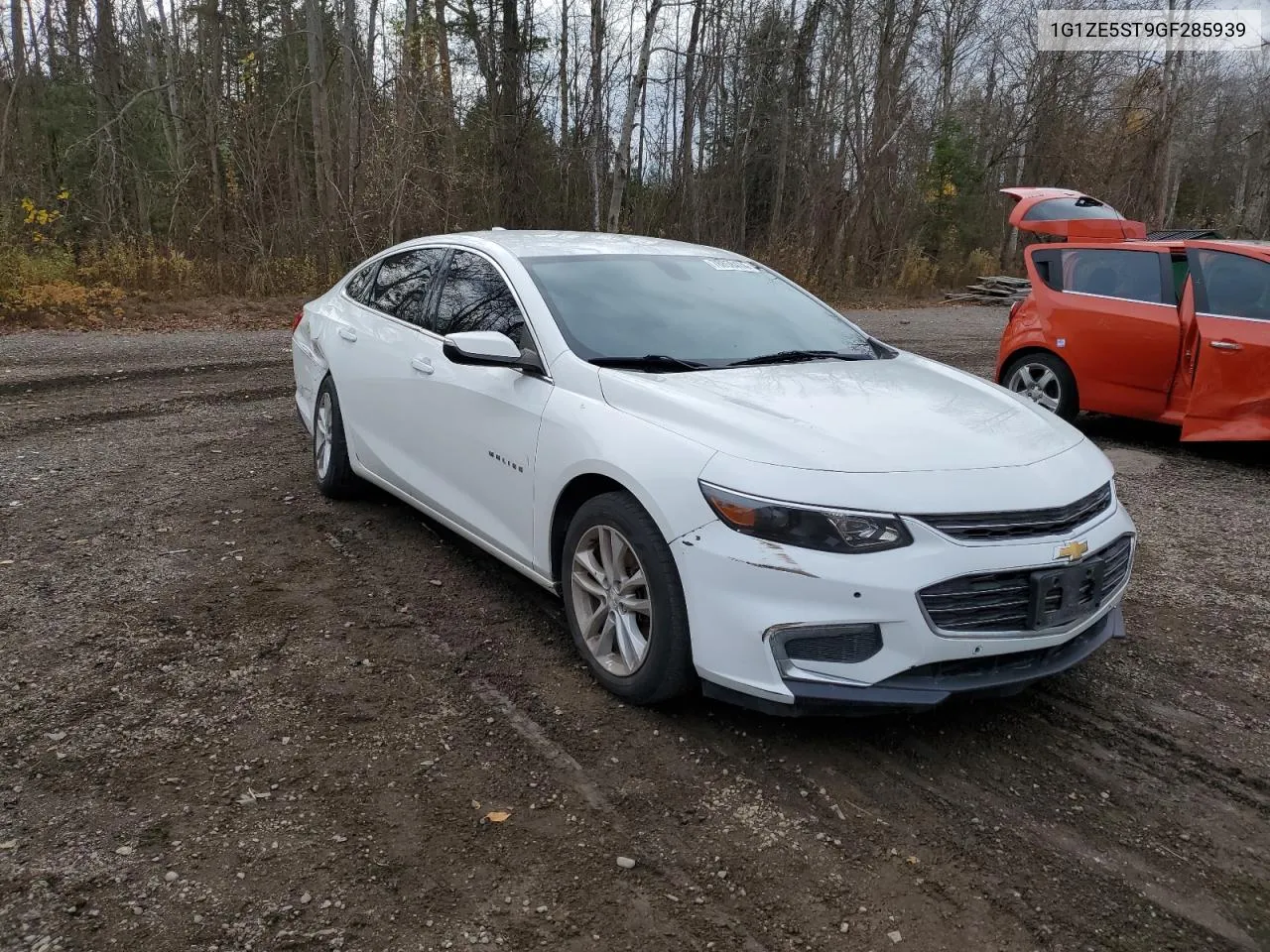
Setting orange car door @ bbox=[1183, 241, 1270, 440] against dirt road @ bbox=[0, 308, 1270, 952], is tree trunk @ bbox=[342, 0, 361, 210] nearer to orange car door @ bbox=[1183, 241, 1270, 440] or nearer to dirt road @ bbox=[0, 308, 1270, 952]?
dirt road @ bbox=[0, 308, 1270, 952]

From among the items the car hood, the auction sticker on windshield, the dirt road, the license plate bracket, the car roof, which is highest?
the car roof

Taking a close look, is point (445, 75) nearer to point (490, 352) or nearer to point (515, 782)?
point (490, 352)

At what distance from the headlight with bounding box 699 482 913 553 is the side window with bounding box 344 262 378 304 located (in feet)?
11.1

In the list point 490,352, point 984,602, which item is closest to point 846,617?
point 984,602

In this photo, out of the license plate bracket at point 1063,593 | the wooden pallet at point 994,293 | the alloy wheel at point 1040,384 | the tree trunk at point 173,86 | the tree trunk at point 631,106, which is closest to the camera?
the license plate bracket at point 1063,593

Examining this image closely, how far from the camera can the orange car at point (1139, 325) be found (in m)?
A: 6.83

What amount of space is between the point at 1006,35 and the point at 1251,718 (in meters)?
36.4

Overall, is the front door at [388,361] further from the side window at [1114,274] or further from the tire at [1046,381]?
the side window at [1114,274]

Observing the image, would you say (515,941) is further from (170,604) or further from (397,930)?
(170,604)

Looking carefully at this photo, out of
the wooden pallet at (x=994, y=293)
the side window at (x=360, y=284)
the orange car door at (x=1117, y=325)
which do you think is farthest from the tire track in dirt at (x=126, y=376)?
the wooden pallet at (x=994, y=293)

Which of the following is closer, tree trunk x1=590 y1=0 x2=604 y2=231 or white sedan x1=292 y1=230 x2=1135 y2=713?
white sedan x1=292 y1=230 x2=1135 y2=713

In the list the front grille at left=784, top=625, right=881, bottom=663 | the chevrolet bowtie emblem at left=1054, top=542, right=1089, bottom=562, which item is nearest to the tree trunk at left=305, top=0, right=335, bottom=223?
the front grille at left=784, top=625, right=881, bottom=663

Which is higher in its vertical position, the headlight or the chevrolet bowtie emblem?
the headlight

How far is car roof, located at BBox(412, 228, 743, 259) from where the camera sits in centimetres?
465
